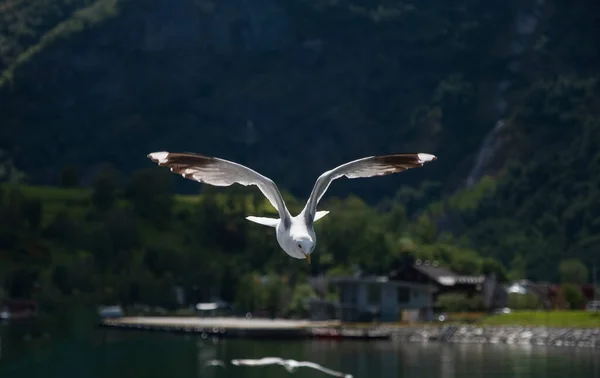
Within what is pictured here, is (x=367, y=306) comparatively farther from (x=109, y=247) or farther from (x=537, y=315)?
(x=109, y=247)

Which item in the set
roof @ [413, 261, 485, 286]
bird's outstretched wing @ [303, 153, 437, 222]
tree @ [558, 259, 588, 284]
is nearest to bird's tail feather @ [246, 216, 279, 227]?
bird's outstretched wing @ [303, 153, 437, 222]

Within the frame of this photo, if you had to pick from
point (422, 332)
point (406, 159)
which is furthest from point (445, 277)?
point (406, 159)

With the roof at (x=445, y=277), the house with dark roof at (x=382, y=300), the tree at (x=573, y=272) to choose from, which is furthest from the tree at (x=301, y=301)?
the tree at (x=573, y=272)

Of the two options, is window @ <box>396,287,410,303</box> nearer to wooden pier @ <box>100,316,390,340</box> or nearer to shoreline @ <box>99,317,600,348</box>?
wooden pier @ <box>100,316,390,340</box>

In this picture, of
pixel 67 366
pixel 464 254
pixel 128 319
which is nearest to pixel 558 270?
pixel 464 254

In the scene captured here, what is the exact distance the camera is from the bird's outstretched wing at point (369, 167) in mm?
26695

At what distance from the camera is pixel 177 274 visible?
171750 millimetres

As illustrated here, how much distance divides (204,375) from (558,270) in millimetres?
113300

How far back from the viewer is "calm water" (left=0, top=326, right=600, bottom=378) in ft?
284

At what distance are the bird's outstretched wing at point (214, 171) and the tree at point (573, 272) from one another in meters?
150

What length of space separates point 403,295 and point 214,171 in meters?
105

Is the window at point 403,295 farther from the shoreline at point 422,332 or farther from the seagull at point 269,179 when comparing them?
the seagull at point 269,179

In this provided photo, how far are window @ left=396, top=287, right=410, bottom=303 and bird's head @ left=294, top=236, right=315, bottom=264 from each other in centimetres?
10590

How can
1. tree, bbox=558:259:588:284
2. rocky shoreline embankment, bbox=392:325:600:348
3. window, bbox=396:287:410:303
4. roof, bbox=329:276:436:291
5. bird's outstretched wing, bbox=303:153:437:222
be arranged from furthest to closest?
tree, bbox=558:259:588:284 < window, bbox=396:287:410:303 < roof, bbox=329:276:436:291 < rocky shoreline embankment, bbox=392:325:600:348 < bird's outstretched wing, bbox=303:153:437:222
